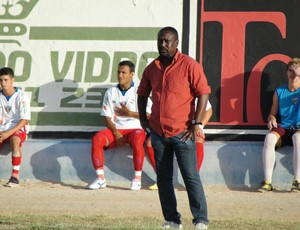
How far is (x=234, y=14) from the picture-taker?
1159 cm

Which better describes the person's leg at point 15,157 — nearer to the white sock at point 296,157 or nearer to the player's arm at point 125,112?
the player's arm at point 125,112

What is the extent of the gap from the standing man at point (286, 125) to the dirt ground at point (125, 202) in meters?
0.30

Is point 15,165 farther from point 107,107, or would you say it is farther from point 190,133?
point 190,133

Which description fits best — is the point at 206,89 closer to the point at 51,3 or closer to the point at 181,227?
the point at 181,227

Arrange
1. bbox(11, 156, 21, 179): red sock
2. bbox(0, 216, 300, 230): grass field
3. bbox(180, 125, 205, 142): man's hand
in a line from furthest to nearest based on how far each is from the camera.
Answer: bbox(11, 156, 21, 179): red sock < bbox(0, 216, 300, 230): grass field < bbox(180, 125, 205, 142): man's hand

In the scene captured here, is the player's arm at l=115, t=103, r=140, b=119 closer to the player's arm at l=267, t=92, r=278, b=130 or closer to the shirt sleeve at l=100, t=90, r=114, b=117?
the shirt sleeve at l=100, t=90, r=114, b=117

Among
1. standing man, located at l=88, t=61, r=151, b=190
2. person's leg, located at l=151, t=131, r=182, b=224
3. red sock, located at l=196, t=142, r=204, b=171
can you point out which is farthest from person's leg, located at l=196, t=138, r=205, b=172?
person's leg, located at l=151, t=131, r=182, b=224

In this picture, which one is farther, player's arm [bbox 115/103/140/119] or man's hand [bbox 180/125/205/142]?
player's arm [bbox 115/103/140/119]

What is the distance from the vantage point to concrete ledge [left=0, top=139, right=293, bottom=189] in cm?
1135

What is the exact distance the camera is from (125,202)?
33.2 ft

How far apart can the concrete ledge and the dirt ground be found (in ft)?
0.57

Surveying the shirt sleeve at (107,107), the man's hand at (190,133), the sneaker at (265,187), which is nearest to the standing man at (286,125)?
the sneaker at (265,187)

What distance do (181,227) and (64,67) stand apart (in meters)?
4.46

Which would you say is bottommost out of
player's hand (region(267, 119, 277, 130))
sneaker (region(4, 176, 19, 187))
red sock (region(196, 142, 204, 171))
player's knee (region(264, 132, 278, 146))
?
sneaker (region(4, 176, 19, 187))
